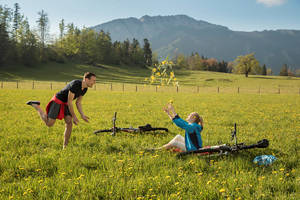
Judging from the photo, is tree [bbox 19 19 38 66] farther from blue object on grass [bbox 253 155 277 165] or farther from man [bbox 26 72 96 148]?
blue object on grass [bbox 253 155 277 165]

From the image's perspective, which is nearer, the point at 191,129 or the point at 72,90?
the point at 191,129

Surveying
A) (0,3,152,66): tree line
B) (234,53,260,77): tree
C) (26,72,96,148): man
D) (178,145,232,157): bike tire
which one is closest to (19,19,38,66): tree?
(0,3,152,66): tree line

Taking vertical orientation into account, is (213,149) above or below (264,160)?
above

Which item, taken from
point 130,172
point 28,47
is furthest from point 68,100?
point 28,47

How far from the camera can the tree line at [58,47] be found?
78456mm

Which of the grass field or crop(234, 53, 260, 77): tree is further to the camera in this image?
crop(234, 53, 260, 77): tree

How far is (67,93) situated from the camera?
6.00 metres

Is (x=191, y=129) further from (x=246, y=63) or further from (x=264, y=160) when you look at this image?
(x=246, y=63)

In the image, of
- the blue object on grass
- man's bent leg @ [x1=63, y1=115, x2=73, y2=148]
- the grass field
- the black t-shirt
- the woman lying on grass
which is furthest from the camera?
man's bent leg @ [x1=63, y1=115, x2=73, y2=148]

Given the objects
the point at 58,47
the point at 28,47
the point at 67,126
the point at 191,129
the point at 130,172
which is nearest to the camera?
the point at 130,172

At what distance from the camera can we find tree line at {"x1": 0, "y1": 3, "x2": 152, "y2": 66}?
78.5 meters

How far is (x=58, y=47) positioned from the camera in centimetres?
10012

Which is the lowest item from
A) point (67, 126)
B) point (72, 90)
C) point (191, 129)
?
point (67, 126)

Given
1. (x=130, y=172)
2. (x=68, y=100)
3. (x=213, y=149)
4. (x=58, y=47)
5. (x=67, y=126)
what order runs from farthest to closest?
1. (x=58, y=47)
2. (x=67, y=126)
3. (x=68, y=100)
4. (x=213, y=149)
5. (x=130, y=172)
